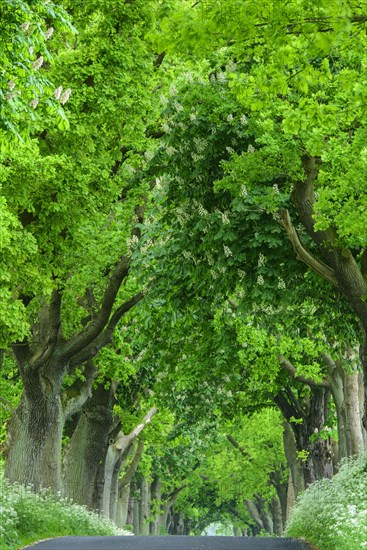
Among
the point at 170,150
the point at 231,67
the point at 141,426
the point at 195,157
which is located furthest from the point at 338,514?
the point at 141,426

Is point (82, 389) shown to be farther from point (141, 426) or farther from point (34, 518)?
point (141, 426)

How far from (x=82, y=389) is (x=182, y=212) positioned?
36.6 feet

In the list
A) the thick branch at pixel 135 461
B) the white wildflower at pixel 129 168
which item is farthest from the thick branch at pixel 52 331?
the thick branch at pixel 135 461

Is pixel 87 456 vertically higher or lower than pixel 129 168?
lower

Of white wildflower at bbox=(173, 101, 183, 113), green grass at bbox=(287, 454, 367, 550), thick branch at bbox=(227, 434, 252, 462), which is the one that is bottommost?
green grass at bbox=(287, 454, 367, 550)

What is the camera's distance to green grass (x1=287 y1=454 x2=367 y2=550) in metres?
11.4

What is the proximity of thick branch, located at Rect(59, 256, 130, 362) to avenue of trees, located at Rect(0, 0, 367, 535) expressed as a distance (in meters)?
0.05

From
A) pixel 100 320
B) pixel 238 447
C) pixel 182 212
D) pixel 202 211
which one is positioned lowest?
pixel 202 211

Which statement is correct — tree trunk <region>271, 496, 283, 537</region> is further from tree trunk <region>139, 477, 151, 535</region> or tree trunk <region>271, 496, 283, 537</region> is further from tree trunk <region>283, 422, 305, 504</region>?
tree trunk <region>283, 422, 305, 504</region>

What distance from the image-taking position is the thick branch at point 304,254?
16344mm

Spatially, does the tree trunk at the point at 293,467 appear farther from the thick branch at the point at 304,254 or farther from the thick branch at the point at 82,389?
the thick branch at the point at 304,254

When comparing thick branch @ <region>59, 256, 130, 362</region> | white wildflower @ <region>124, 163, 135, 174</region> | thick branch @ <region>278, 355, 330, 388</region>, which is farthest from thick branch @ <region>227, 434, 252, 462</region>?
white wildflower @ <region>124, 163, 135, 174</region>

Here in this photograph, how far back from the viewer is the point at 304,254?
16531mm

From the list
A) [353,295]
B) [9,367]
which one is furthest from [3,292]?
[9,367]
